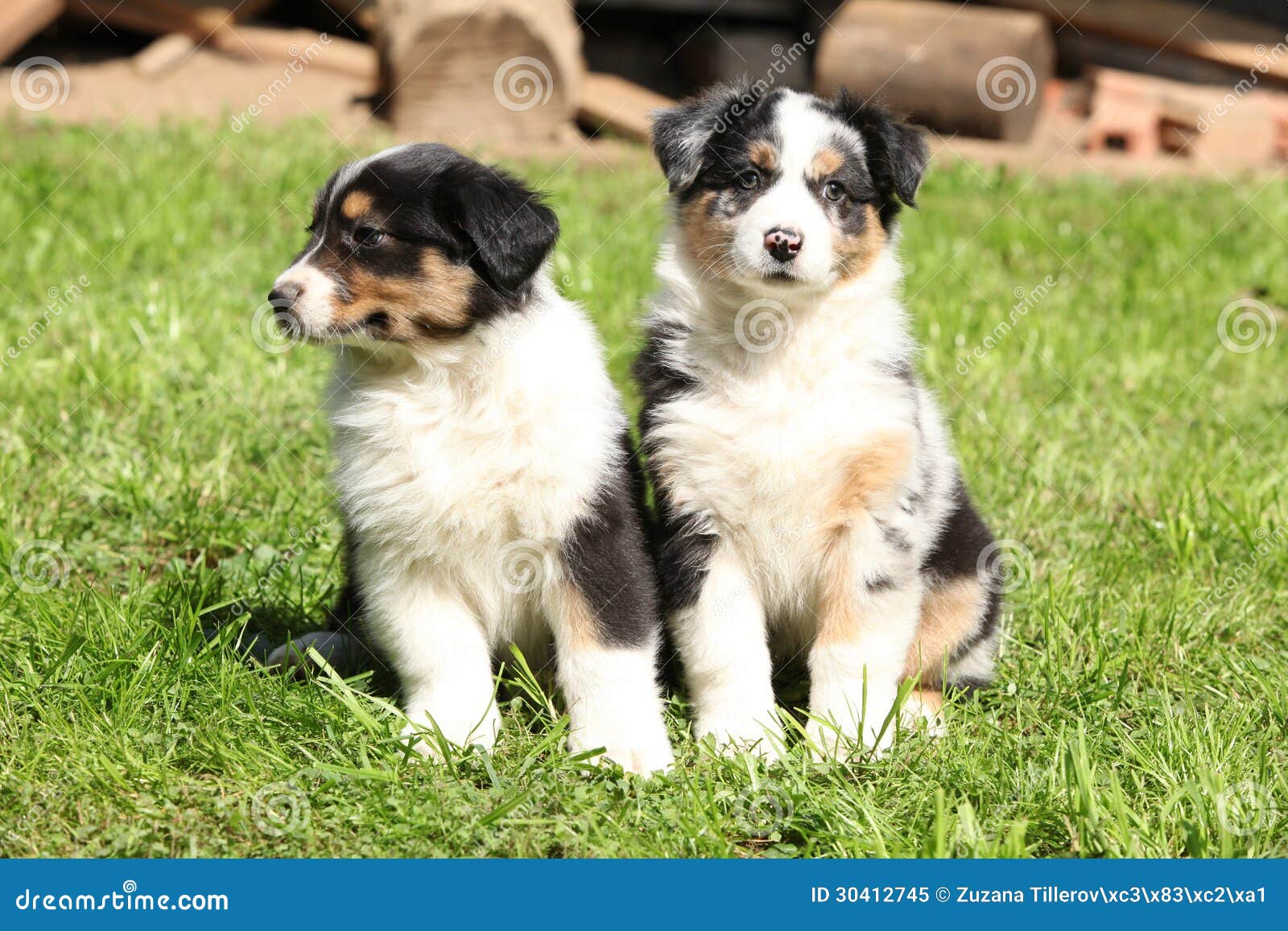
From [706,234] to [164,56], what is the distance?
7.39 meters

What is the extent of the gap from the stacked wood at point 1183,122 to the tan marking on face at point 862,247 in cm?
718

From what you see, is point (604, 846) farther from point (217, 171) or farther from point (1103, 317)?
point (217, 171)

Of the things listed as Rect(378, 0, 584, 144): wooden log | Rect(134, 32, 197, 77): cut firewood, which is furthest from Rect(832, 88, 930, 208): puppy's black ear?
Rect(134, 32, 197, 77): cut firewood

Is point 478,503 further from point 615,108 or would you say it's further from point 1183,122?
point 1183,122

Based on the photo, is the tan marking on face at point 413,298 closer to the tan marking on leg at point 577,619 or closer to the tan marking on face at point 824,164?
the tan marking on leg at point 577,619

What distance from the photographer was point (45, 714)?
3.29 m

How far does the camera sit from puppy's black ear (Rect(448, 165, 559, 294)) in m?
3.20

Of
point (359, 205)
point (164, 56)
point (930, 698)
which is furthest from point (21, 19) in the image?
point (930, 698)

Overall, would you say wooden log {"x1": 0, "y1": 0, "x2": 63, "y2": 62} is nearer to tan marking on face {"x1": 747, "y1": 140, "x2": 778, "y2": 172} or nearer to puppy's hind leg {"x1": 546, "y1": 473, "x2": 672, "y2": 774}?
tan marking on face {"x1": 747, "y1": 140, "x2": 778, "y2": 172}

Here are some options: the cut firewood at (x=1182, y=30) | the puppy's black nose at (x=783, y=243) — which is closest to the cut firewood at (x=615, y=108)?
the cut firewood at (x=1182, y=30)

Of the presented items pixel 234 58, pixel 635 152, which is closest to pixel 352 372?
pixel 635 152

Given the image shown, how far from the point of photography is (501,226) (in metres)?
3.21

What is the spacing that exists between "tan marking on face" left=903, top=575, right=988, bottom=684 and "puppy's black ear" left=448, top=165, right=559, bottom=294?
5.08 feet

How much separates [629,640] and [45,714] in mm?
1552
